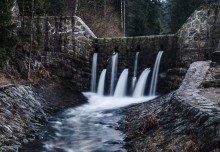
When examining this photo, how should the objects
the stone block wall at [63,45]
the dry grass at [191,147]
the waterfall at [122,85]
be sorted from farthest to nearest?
the stone block wall at [63,45]
the waterfall at [122,85]
the dry grass at [191,147]

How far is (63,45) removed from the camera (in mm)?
21484

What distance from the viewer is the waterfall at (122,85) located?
832 inches

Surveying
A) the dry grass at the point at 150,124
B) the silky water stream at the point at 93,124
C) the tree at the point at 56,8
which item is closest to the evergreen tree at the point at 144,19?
the tree at the point at 56,8

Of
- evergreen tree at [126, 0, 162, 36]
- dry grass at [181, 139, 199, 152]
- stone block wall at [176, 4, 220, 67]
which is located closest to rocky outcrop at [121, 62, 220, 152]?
dry grass at [181, 139, 199, 152]

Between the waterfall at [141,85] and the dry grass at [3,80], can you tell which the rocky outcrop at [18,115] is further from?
the waterfall at [141,85]

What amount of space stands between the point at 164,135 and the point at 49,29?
47.3 ft

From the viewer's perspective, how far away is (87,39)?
21641mm

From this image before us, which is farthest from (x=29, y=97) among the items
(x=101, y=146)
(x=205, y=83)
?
(x=205, y=83)

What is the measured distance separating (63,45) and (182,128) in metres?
14.5

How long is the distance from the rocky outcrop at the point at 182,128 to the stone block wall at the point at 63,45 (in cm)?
993

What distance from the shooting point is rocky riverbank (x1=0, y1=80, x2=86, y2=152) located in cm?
1015

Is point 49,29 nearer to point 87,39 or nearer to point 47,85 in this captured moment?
point 87,39

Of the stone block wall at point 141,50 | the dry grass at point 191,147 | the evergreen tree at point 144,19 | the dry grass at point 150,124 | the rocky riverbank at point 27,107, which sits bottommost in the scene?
the rocky riverbank at point 27,107

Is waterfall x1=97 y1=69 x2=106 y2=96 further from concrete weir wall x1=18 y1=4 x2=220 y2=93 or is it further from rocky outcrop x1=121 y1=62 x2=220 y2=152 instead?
rocky outcrop x1=121 y1=62 x2=220 y2=152
